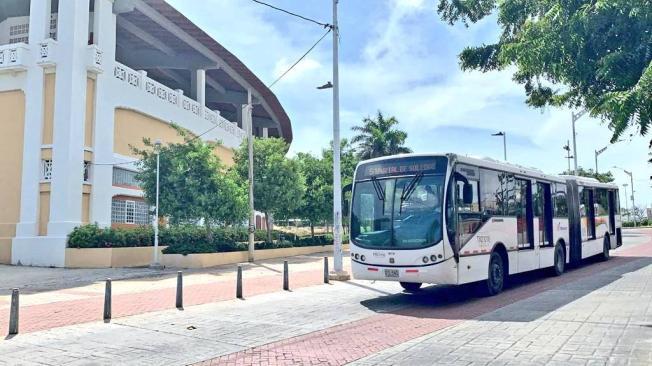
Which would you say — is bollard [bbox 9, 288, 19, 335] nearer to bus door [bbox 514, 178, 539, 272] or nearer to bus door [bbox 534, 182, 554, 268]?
bus door [bbox 514, 178, 539, 272]

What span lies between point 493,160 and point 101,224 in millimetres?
17736

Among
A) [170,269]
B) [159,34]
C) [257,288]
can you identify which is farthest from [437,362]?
[159,34]

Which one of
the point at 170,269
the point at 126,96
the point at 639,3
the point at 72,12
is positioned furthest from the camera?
the point at 126,96

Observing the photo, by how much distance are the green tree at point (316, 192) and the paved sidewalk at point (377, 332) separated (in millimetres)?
18697

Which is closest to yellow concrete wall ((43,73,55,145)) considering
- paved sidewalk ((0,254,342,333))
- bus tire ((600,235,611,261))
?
paved sidewalk ((0,254,342,333))

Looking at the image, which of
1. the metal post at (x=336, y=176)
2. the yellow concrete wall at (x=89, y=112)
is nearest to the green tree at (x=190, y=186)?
the yellow concrete wall at (x=89, y=112)

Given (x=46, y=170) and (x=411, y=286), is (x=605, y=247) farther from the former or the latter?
(x=46, y=170)

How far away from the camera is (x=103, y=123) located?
24531 mm

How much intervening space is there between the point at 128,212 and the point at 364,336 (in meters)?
21.1

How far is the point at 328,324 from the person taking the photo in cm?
962

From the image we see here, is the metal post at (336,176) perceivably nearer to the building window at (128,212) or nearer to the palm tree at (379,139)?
the building window at (128,212)

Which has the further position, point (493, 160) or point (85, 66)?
point (85, 66)

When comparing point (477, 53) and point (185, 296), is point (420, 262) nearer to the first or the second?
point (185, 296)

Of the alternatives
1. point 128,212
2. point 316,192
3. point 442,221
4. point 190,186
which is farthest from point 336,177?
point 316,192
